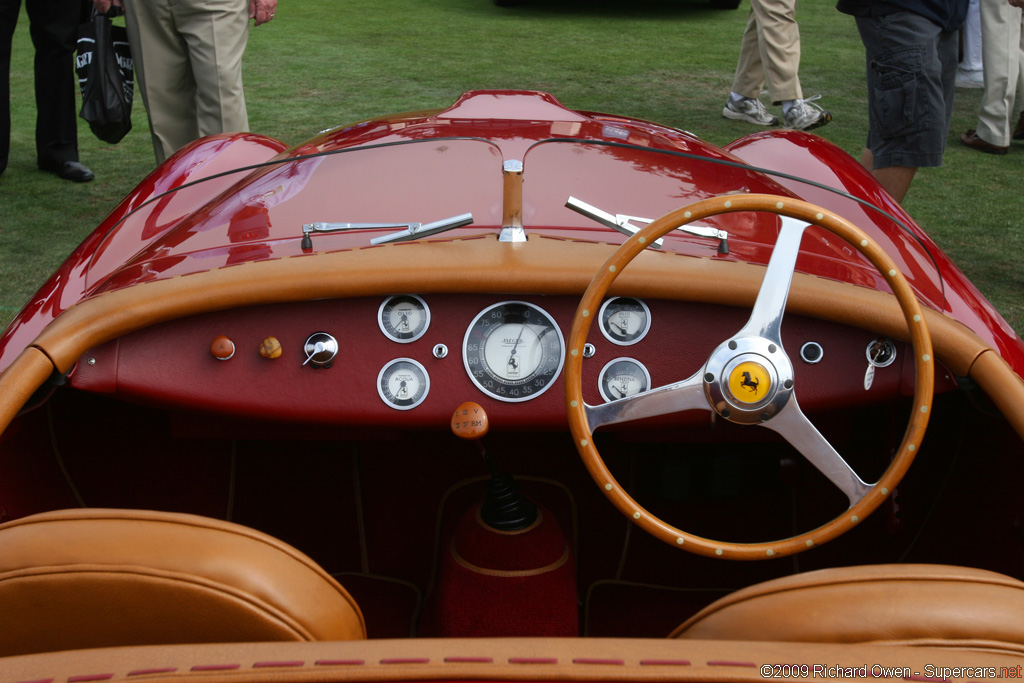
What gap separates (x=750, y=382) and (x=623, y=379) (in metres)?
0.29

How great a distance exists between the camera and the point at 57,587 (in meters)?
1.15

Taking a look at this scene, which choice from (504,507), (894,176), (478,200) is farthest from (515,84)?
(504,507)

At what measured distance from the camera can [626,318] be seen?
67.3 inches

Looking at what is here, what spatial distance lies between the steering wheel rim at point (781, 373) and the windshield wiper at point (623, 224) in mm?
287

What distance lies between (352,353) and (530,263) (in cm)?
37

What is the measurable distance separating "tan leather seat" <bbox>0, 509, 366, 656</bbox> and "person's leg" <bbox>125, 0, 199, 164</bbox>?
3.61 m

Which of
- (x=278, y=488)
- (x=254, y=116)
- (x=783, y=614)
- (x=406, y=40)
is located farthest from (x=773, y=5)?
(x=783, y=614)

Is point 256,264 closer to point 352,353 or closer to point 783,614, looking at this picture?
point 352,353

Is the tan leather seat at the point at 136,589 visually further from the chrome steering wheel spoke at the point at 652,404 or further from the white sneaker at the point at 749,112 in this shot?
the white sneaker at the point at 749,112

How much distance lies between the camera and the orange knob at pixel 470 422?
66.2 inches

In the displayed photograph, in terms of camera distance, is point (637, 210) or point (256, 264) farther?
point (637, 210)

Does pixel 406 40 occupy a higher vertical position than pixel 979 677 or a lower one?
lower

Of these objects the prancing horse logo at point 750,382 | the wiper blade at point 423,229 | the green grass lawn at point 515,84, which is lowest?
the green grass lawn at point 515,84

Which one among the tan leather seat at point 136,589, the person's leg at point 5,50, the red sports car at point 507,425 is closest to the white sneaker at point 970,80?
the red sports car at point 507,425
